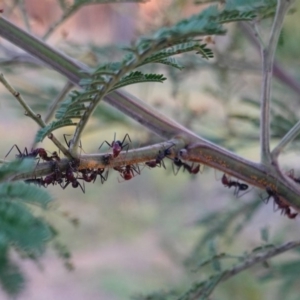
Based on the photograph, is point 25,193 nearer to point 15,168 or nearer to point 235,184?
point 15,168

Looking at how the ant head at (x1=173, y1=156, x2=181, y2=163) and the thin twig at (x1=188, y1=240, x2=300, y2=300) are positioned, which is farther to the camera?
the thin twig at (x1=188, y1=240, x2=300, y2=300)

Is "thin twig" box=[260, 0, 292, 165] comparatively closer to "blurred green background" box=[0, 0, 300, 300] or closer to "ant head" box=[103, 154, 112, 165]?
"ant head" box=[103, 154, 112, 165]

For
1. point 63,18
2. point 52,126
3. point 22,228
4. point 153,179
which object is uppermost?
point 153,179

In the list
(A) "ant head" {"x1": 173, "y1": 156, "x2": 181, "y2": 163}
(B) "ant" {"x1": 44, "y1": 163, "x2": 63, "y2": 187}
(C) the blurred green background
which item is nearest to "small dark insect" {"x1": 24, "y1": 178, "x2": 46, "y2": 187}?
(B) "ant" {"x1": 44, "y1": 163, "x2": 63, "y2": 187}

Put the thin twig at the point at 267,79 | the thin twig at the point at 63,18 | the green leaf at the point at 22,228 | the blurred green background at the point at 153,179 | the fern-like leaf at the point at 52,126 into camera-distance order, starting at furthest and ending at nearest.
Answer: the blurred green background at the point at 153,179 → the thin twig at the point at 63,18 → the thin twig at the point at 267,79 → the fern-like leaf at the point at 52,126 → the green leaf at the point at 22,228

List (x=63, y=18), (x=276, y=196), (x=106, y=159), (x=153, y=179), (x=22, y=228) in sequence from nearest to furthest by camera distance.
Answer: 1. (x=22, y=228)
2. (x=106, y=159)
3. (x=276, y=196)
4. (x=63, y=18)
5. (x=153, y=179)

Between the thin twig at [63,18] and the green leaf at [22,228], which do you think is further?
the thin twig at [63,18]

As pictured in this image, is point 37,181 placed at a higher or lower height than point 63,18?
lower

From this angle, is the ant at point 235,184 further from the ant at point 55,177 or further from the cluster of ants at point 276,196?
the ant at point 55,177

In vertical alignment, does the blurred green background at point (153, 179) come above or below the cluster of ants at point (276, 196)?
above

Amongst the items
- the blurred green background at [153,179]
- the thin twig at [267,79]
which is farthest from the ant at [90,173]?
the blurred green background at [153,179]

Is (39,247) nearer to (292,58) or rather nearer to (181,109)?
(181,109)

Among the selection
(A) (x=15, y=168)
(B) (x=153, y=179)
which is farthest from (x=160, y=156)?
(B) (x=153, y=179)
